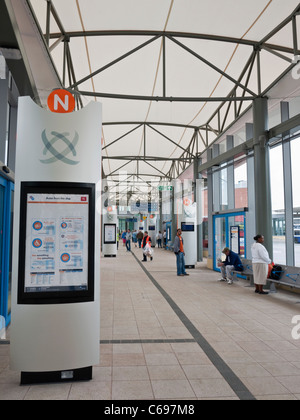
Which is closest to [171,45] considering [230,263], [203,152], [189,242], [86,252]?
[230,263]

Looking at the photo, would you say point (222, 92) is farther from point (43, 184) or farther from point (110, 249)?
point (110, 249)

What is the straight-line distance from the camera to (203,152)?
1592 cm

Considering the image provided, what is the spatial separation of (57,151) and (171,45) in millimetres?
6779

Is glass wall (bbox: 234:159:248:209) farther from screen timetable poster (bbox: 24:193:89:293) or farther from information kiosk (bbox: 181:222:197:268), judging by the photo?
screen timetable poster (bbox: 24:193:89:293)

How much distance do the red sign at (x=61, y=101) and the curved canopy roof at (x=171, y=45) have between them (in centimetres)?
300

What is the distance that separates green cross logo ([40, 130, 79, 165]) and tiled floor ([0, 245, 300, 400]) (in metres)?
2.21

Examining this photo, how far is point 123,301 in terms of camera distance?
7539mm

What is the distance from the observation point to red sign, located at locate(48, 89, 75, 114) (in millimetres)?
3652

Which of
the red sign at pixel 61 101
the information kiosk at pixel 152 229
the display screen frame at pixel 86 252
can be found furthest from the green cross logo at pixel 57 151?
the information kiosk at pixel 152 229

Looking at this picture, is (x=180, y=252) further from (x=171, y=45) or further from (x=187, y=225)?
(x=171, y=45)

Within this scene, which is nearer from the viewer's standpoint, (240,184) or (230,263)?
(230,263)

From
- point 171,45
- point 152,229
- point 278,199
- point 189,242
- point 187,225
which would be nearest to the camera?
point 171,45

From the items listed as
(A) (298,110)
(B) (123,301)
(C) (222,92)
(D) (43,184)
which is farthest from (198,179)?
(D) (43,184)
